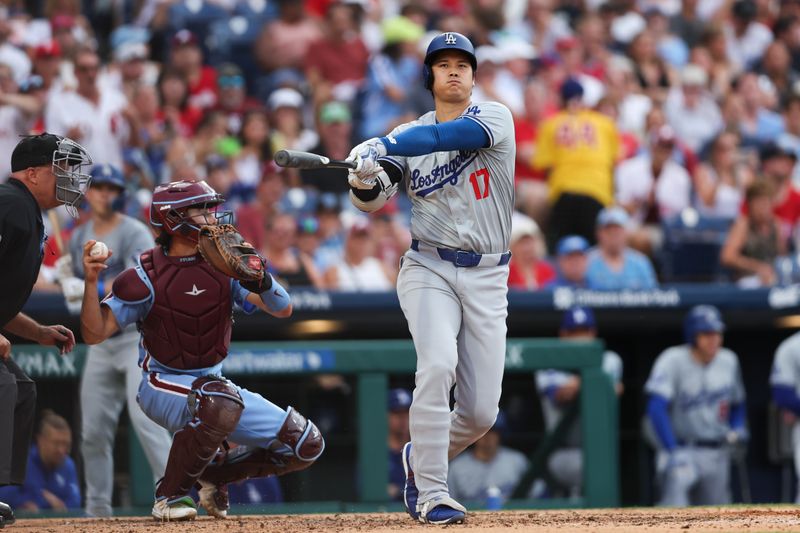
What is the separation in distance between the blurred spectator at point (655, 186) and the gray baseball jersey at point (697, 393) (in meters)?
1.90

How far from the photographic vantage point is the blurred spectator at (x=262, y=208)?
9.35 meters

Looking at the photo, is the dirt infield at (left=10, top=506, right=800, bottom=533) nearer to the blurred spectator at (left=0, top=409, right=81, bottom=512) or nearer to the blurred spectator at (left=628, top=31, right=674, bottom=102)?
the blurred spectator at (left=0, top=409, right=81, bottom=512)

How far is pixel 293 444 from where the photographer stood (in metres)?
5.68

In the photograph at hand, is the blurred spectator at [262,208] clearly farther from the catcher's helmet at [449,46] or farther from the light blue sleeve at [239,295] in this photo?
the catcher's helmet at [449,46]

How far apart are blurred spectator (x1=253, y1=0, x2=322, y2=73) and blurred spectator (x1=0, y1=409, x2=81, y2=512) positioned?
217 inches

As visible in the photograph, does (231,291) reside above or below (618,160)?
below

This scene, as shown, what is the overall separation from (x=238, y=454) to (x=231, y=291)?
698 millimetres

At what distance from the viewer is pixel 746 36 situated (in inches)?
549

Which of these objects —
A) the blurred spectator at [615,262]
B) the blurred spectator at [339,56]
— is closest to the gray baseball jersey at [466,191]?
the blurred spectator at [615,262]

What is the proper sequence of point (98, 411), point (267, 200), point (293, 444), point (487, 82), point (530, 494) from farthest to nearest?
1. point (487, 82)
2. point (267, 200)
3. point (530, 494)
4. point (98, 411)
5. point (293, 444)

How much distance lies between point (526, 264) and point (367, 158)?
461 cm

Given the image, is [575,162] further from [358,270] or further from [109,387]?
[109,387]

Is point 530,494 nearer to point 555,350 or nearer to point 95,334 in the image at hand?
point 555,350

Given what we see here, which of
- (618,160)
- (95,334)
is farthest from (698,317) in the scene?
(95,334)
